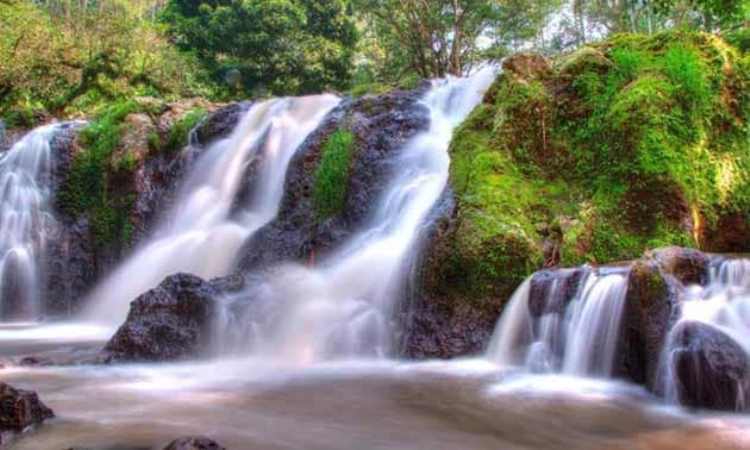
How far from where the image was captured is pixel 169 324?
7.95 m

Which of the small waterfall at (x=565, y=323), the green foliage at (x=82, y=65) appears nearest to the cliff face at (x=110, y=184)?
the green foliage at (x=82, y=65)

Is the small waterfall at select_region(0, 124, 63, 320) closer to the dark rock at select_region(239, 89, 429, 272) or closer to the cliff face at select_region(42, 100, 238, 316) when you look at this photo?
the cliff face at select_region(42, 100, 238, 316)

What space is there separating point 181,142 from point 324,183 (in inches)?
177

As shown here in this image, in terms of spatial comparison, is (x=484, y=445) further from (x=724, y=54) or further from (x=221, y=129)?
(x=221, y=129)

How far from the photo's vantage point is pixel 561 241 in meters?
8.12

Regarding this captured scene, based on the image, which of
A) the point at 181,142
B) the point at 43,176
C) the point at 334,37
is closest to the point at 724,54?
the point at 181,142

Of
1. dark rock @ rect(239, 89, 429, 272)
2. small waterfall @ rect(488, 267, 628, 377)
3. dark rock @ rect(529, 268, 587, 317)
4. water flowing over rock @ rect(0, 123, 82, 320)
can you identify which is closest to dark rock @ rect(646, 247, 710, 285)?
small waterfall @ rect(488, 267, 628, 377)

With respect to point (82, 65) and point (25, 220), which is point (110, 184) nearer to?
point (25, 220)

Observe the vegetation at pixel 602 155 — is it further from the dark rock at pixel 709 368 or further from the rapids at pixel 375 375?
the dark rock at pixel 709 368

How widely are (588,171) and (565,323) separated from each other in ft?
9.07

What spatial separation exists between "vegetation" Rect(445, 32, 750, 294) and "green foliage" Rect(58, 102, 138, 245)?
23.1 feet

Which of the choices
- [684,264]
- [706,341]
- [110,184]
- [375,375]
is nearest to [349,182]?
[375,375]

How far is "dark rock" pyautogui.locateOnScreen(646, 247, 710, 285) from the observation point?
6.27m

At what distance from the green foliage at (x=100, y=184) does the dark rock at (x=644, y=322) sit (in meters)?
9.68
